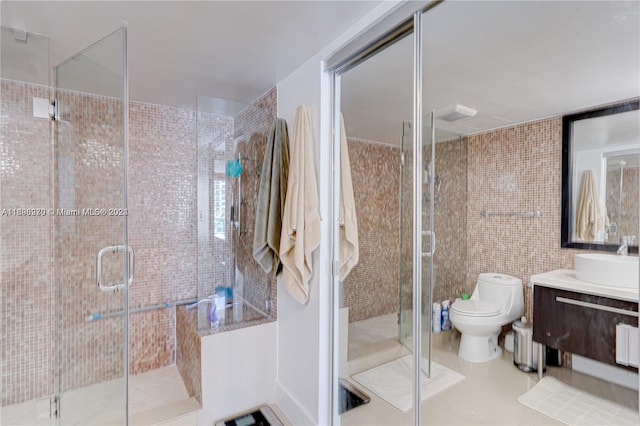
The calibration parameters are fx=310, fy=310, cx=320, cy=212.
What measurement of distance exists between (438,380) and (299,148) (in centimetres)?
134

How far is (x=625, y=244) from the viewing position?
790 millimetres

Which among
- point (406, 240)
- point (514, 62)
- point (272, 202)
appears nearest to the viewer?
point (514, 62)

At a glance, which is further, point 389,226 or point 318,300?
point 318,300

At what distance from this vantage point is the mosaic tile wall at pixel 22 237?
1.48 meters

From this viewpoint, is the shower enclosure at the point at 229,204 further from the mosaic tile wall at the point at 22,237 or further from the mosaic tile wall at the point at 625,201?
the mosaic tile wall at the point at 625,201

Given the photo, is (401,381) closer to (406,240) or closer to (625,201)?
(406,240)

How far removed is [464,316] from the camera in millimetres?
1213

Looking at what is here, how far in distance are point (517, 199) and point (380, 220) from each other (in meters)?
0.64

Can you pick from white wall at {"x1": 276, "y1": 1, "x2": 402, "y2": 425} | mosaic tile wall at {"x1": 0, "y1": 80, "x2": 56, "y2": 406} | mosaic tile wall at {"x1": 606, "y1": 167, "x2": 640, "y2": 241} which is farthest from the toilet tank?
mosaic tile wall at {"x1": 0, "y1": 80, "x2": 56, "y2": 406}

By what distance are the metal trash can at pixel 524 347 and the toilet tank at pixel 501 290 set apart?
0.06m

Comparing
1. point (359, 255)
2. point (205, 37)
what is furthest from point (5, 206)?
point (359, 255)

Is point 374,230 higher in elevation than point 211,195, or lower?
lower

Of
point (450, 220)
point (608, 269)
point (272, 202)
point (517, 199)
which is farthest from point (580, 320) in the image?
point (272, 202)

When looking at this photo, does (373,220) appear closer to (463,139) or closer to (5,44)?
(463,139)
